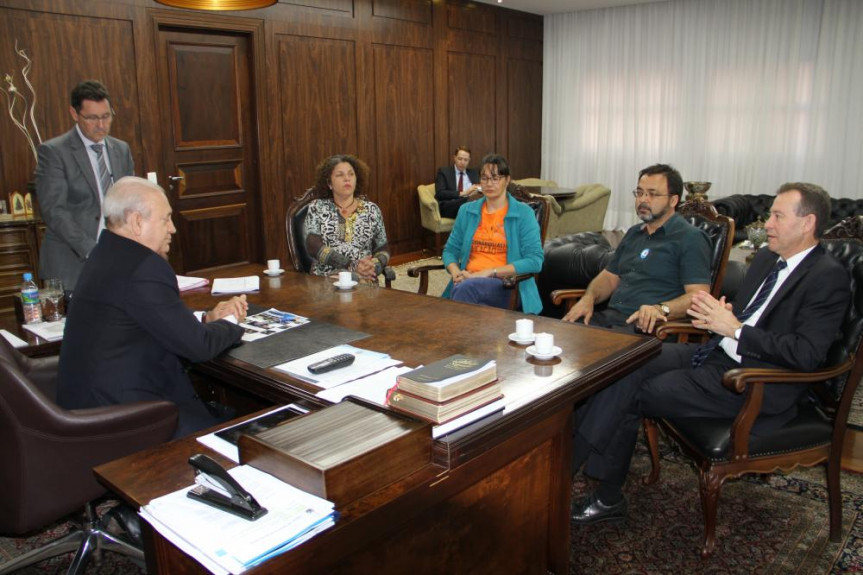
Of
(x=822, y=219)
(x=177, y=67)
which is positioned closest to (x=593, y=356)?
(x=822, y=219)

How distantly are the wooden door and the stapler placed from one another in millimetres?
4611

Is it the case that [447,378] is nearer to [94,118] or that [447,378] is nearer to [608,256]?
[608,256]

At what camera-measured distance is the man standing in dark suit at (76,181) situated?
11.0 ft

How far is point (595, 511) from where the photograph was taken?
7.81 ft

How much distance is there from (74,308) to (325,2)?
17.1ft

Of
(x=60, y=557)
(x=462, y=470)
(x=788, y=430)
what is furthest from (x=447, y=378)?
(x=60, y=557)

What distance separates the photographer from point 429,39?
759cm

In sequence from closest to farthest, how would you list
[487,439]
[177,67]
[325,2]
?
[487,439] < [177,67] < [325,2]

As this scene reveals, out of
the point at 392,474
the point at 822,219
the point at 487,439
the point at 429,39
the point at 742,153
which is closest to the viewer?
the point at 392,474

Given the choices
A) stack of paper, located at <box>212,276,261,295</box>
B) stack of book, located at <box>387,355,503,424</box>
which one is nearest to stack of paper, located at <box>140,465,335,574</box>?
stack of book, located at <box>387,355,503,424</box>

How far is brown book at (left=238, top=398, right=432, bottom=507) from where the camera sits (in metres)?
1.24

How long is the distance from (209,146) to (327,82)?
4.57 feet

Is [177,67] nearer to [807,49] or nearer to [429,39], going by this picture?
[429,39]

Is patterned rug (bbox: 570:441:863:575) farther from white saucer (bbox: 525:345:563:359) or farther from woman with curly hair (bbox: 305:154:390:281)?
woman with curly hair (bbox: 305:154:390:281)
